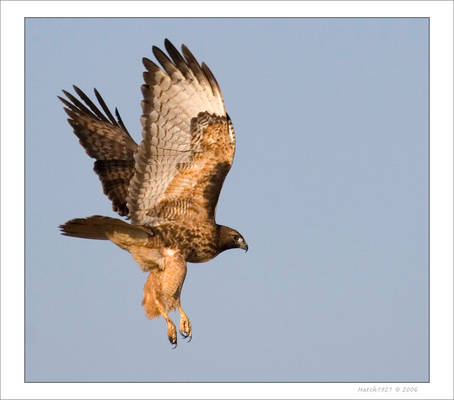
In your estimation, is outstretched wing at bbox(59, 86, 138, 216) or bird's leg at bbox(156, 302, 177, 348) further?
outstretched wing at bbox(59, 86, 138, 216)

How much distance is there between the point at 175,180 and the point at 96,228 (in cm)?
82

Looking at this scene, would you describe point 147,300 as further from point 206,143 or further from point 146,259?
point 206,143

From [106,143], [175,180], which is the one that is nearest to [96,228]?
[175,180]

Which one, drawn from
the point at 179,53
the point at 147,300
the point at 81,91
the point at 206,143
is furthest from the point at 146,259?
the point at 81,91

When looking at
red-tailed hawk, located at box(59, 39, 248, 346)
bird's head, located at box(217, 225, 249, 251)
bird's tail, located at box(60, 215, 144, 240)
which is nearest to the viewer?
bird's tail, located at box(60, 215, 144, 240)

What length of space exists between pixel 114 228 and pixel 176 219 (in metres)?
0.57

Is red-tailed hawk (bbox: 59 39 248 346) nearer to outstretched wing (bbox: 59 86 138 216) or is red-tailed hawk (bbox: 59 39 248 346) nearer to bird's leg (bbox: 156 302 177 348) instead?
bird's leg (bbox: 156 302 177 348)

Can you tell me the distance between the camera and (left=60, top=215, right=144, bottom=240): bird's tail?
27.7 feet

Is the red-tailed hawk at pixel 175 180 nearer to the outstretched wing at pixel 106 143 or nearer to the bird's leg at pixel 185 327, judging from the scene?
the bird's leg at pixel 185 327

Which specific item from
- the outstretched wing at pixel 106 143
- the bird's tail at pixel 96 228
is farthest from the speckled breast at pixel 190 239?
the outstretched wing at pixel 106 143

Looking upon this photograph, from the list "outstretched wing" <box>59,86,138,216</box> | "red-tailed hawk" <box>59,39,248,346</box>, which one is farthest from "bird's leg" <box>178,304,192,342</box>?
"outstretched wing" <box>59,86,138,216</box>

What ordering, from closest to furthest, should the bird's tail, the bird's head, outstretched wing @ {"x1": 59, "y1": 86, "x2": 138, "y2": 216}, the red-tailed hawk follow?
1. the bird's tail
2. the red-tailed hawk
3. the bird's head
4. outstretched wing @ {"x1": 59, "y1": 86, "x2": 138, "y2": 216}

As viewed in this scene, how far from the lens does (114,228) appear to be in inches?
340

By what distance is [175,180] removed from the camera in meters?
8.84
